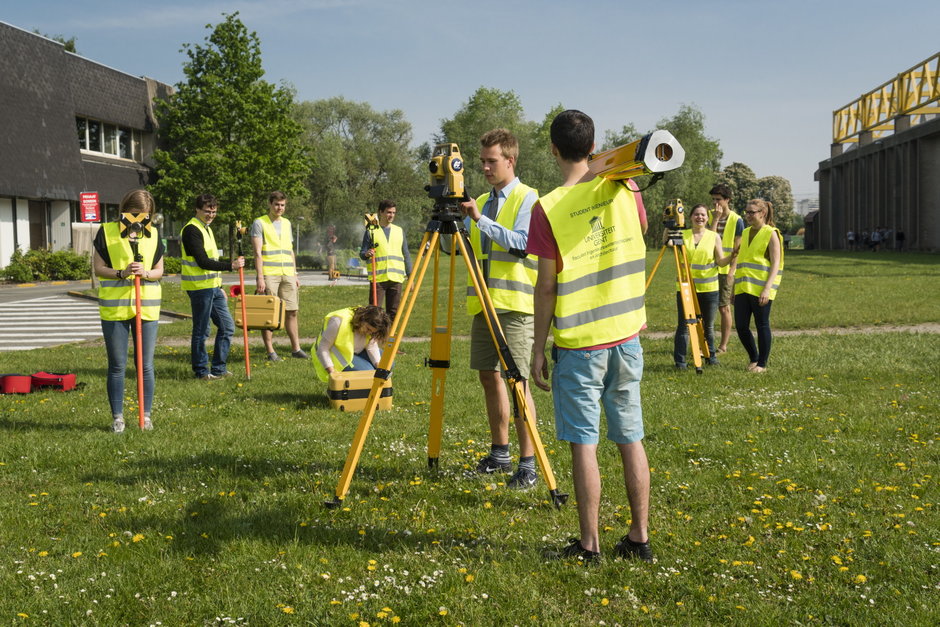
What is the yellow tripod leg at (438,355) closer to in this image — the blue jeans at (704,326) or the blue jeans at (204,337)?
the blue jeans at (204,337)

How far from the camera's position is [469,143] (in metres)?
77.9

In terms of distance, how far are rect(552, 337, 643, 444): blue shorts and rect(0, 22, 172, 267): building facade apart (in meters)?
33.1

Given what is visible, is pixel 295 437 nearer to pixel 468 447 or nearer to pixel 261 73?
pixel 468 447

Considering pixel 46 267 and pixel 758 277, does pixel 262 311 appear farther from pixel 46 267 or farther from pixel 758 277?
pixel 46 267

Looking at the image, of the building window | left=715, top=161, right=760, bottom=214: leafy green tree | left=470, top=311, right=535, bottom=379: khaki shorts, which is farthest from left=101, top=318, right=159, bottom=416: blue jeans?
left=715, top=161, right=760, bottom=214: leafy green tree

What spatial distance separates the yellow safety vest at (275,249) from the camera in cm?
1098

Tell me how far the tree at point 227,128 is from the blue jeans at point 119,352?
36171 mm

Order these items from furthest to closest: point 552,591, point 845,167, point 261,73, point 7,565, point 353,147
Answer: point 353,147 < point 845,167 < point 261,73 < point 7,565 < point 552,591

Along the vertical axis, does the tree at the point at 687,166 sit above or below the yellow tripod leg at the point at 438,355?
above

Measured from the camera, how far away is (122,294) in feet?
23.1

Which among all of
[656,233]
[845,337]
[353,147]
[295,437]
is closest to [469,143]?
[353,147]

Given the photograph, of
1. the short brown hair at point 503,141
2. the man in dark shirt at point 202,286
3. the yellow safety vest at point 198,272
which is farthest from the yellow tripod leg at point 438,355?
the yellow safety vest at point 198,272

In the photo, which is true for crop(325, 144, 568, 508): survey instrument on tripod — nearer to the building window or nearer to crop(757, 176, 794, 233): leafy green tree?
the building window

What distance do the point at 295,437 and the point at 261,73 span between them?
40.3 m
